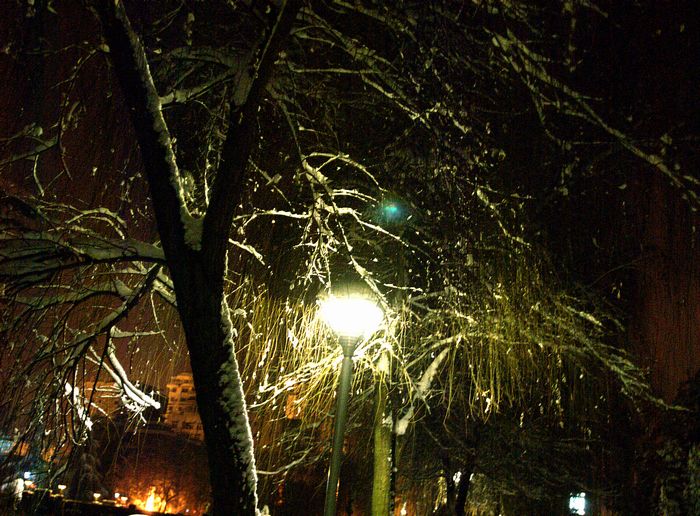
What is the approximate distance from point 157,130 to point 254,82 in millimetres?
928

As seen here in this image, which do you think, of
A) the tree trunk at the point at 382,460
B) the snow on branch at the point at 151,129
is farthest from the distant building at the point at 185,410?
the snow on branch at the point at 151,129

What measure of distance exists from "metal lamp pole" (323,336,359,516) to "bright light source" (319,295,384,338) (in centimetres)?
10

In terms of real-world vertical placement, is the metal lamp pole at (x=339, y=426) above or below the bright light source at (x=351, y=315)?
below

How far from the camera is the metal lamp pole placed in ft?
19.2

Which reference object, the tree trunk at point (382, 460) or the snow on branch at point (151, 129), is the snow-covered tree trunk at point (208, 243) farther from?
the tree trunk at point (382, 460)

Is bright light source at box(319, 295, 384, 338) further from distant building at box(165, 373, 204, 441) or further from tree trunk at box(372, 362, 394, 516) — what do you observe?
distant building at box(165, 373, 204, 441)

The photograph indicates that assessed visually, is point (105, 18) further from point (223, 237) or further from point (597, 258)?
point (597, 258)

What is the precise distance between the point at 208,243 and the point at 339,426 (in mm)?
2592

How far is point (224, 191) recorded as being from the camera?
474 centimetres

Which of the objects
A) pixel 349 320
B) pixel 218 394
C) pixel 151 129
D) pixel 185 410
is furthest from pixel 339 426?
pixel 185 410

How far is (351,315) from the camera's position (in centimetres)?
650

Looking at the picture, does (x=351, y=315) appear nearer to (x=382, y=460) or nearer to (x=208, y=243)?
(x=208, y=243)

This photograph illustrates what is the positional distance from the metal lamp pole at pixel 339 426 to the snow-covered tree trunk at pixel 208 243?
112 cm

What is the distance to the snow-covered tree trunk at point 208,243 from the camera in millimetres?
4695
